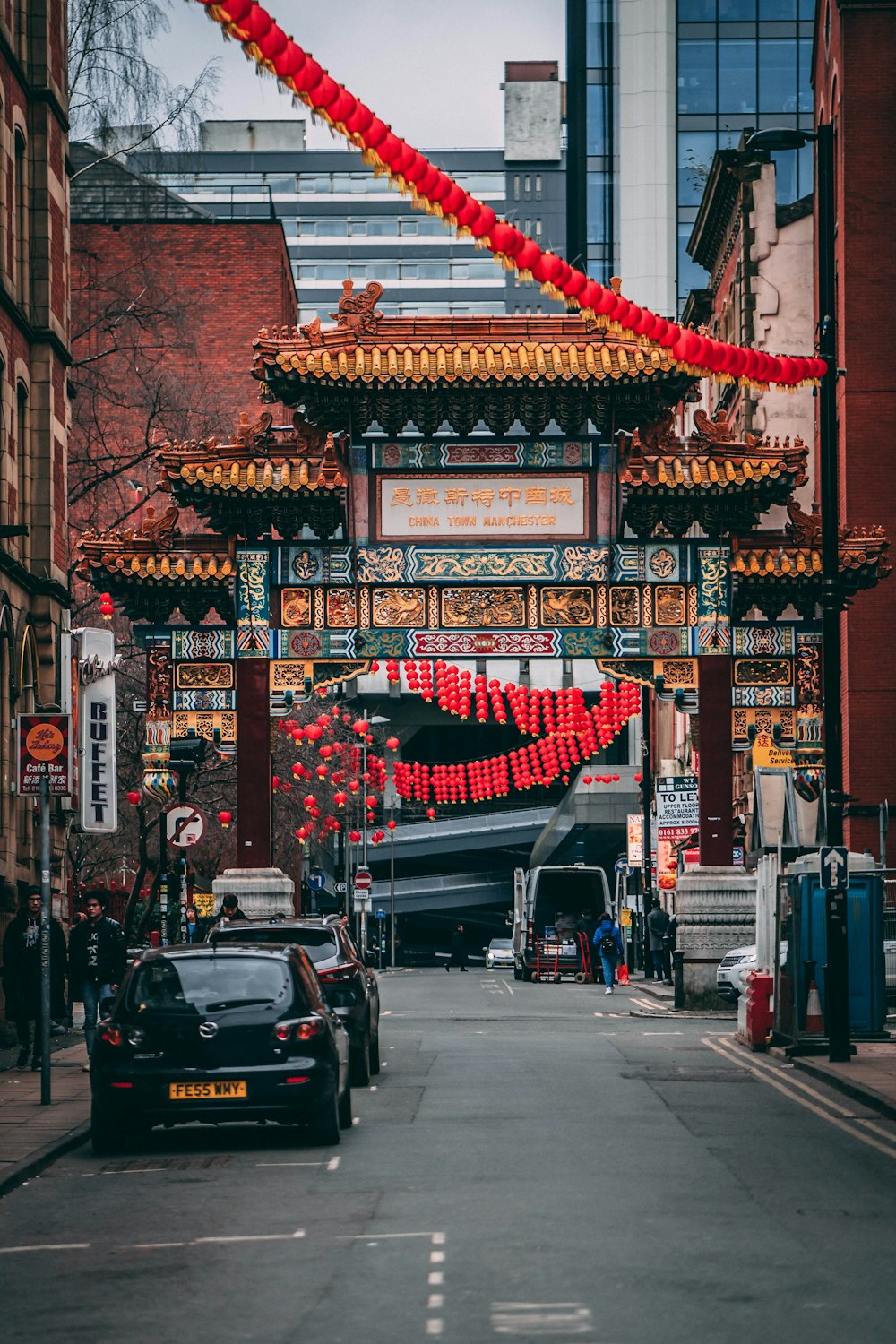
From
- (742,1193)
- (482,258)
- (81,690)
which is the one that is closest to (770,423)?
(81,690)

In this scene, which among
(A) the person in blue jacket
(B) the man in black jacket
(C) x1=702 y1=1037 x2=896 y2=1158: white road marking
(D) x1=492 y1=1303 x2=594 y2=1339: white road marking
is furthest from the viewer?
(A) the person in blue jacket

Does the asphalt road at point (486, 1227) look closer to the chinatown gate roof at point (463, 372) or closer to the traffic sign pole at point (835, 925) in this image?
the traffic sign pole at point (835, 925)

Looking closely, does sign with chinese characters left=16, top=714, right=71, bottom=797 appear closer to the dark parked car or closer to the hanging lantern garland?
the dark parked car

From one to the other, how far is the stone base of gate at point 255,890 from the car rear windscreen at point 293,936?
12.3m

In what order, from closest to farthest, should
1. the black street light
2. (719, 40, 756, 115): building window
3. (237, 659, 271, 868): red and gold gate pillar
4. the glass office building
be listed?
the black street light → (237, 659, 271, 868): red and gold gate pillar → the glass office building → (719, 40, 756, 115): building window

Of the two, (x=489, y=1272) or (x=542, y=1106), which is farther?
(x=542, y=1106)

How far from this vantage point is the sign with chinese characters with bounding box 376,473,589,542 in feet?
113

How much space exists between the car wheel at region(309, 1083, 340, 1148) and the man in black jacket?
27.7 ft

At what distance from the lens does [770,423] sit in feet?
173

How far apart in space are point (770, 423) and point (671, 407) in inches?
588

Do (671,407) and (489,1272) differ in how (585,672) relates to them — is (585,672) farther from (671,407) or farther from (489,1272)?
(489,1272)

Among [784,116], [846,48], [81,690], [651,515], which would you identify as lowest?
[81,690]

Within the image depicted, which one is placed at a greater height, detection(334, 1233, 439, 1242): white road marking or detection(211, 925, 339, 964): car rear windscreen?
detection(211, 925, 339, 964): car rear windscreen

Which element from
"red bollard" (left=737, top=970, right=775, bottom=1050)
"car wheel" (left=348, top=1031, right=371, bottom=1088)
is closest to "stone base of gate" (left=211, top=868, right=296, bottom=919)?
"red bollard" (left=737, top=970, right=775, bottom=1050)
